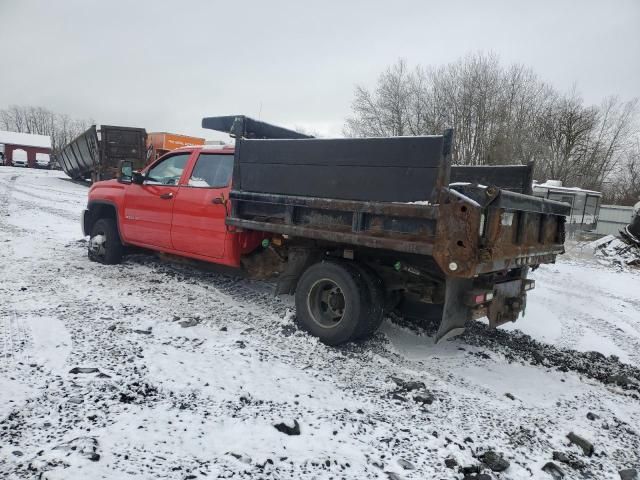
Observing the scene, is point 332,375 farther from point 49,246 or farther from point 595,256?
point 595,256

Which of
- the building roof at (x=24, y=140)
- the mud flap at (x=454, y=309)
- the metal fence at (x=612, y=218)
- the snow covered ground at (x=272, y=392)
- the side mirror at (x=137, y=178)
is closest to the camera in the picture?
the snow covered ground at (x=272, y=392)

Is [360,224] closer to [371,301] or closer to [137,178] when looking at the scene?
[371,301]

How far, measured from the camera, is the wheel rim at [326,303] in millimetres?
4215

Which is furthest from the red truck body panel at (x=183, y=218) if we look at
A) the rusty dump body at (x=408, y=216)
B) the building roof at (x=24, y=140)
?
the building roof at (x=24, y=140)

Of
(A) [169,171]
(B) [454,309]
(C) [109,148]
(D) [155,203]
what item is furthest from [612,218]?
(C) [109,148]

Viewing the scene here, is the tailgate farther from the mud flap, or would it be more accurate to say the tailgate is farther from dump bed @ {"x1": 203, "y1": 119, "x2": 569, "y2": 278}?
the mud flap

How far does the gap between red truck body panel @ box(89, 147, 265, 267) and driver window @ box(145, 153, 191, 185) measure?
0.06m

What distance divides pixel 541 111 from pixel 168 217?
32.0m

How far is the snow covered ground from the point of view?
2.37m

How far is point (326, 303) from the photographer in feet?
14.2

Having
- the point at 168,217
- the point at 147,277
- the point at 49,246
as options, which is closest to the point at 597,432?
the point at 168,217

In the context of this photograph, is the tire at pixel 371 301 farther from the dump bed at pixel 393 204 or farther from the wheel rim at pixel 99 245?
the wheel rim at pixel 99 245

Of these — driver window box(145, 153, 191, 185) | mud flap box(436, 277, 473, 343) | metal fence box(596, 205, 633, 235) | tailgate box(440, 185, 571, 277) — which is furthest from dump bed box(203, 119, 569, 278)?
metal fence box(596, 205, 633, 235)

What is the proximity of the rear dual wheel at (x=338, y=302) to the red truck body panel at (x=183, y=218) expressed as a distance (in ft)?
3.59
